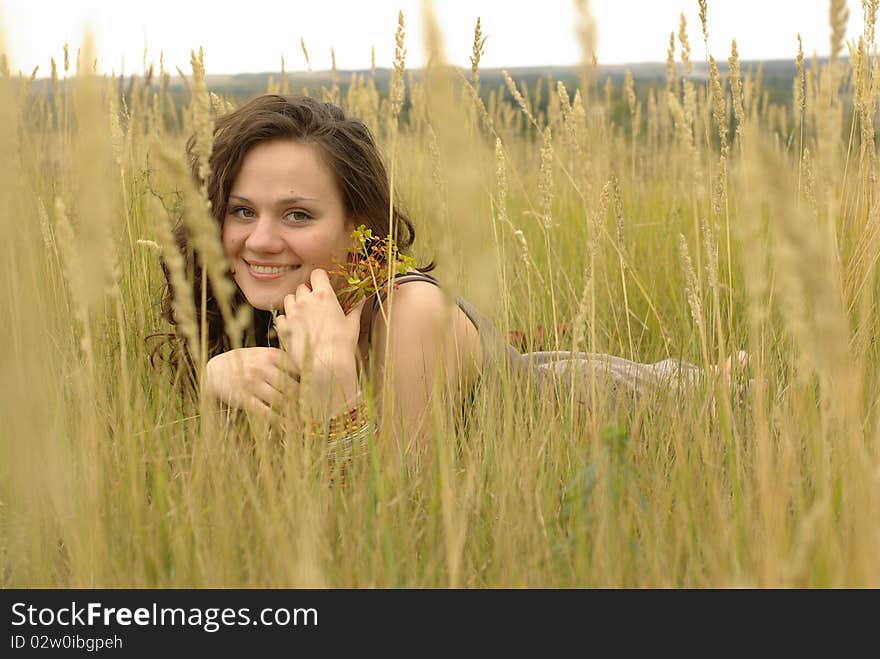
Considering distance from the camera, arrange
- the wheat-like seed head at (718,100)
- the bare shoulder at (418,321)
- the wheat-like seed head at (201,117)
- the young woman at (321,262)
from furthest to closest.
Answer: the bare shoulder at (418,321)
the young woman at (321,262)
the wheat-like seed head at (718,100)
the wheat-like seed head at (201,117)

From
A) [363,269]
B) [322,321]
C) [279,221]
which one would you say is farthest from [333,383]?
[279,221]

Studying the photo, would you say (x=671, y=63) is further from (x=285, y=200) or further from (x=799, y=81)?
(x=285, y=200)

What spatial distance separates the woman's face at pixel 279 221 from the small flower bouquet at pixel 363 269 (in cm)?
8

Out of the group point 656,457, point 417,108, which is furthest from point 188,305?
point 417,108

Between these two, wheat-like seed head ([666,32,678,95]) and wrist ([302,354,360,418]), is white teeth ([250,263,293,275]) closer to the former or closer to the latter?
wrist ([302,354,360,418])

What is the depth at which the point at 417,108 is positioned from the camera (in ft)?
11.9

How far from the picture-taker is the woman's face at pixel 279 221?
1.99 metres

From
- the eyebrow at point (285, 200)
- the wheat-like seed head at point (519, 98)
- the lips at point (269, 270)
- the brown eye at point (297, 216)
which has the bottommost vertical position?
the lips at point (269, 270)

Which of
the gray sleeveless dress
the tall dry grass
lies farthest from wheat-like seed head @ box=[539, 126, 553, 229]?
the gray sleeveless dress

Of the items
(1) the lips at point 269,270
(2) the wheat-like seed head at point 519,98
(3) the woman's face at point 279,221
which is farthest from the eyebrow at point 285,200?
(2) the wheat-like seed head at point 519,98

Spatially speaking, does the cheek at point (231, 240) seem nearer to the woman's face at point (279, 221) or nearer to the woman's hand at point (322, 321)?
the woman's face at point (279, 221)

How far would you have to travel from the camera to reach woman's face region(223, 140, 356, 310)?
199 centimetres

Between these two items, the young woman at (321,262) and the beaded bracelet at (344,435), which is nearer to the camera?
the beaded bracelet at (344,435)
